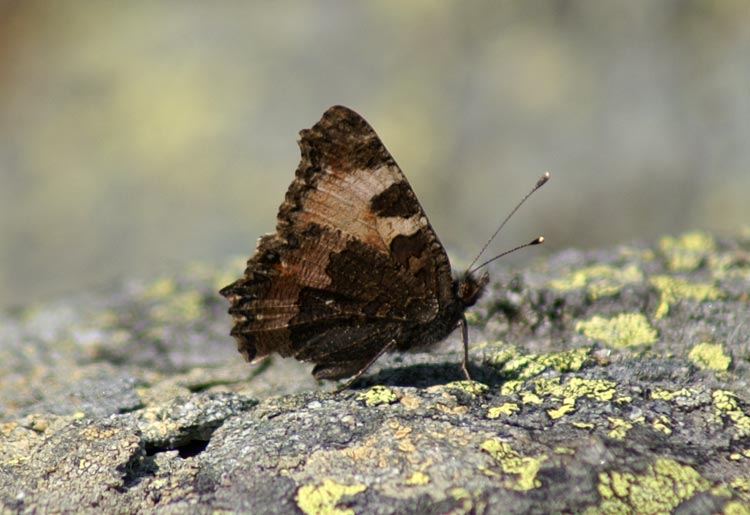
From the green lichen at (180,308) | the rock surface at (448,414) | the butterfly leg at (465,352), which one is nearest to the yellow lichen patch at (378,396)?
the rock surface at (448,414)

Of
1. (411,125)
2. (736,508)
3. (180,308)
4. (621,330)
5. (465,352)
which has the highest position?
(411,125)

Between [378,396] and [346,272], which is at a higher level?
[346,272]

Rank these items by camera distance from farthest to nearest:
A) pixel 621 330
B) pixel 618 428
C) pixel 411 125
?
1. pixel 411 125
2. pixel 621 330
3. pixel 618 428

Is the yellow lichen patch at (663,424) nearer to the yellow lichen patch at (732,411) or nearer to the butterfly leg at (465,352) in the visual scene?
the yellow lichen patch at (732,411)

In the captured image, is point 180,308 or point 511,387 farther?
point 180,308

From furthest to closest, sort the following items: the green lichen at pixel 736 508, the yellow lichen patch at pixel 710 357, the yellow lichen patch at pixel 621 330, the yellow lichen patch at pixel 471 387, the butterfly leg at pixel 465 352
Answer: the yellow lichen patch at pixel 621 330
the yellow lichen patch at pixel 710 357
the butterfly leg at pixel 465 352
the yellow lichen patch at pixel 471 387
the green lichen at pixel 736 508

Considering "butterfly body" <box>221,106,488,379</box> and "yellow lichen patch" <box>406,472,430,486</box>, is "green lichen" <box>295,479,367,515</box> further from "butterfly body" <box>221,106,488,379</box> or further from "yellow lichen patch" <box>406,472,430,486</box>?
"butterfly body" <box>221,106,488,379</box>

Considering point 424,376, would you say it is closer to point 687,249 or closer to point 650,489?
point 650,489

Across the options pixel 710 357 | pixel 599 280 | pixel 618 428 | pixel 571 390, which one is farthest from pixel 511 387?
pixel 599 280
